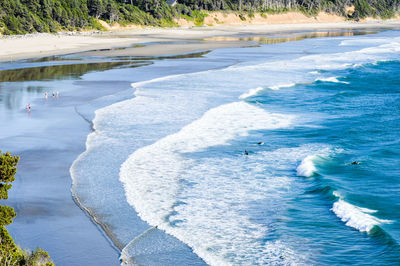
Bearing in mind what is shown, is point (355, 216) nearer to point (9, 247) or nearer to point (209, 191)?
point (209, 191)

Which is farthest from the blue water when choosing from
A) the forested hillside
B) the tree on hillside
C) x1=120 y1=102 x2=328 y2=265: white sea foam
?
the forested hillside

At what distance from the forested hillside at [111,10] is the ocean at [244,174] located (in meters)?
47.1

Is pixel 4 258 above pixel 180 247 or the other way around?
above

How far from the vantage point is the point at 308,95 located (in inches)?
1261

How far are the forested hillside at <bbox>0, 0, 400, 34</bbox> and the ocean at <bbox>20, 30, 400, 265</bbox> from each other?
4705cm

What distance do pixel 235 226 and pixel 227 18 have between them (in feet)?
381

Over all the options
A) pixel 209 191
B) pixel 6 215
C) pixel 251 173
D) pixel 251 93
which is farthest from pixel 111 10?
pixel 6 215

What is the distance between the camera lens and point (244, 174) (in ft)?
55.1

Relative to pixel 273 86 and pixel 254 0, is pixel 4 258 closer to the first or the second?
pixel 273 86

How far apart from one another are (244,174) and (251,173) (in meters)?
0.26

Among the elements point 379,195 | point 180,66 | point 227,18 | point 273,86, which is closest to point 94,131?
point 379,195

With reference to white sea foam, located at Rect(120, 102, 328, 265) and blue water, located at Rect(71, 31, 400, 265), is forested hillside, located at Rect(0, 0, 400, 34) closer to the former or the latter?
blue water, located at Rect(71, 31, 400, 265)

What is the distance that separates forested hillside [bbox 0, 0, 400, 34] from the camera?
239 feet

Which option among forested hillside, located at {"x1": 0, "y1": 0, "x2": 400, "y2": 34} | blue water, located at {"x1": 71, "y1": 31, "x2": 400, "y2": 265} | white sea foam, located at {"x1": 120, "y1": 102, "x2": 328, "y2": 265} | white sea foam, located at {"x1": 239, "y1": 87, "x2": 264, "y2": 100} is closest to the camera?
white sea foam, located at {"x1": 120, "y1": 102, "x2": 328, "y2": 265}
